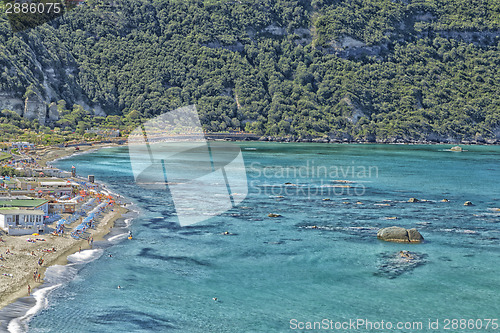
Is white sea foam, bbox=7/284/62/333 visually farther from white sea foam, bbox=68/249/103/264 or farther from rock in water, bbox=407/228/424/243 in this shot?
rock in water, bbox=407/228/424/243

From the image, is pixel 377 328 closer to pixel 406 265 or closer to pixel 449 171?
pixel 406 265

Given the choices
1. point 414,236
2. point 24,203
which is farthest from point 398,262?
point 24,203

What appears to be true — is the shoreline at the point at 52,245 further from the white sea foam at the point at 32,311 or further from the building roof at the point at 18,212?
the building roof at the point at 18,212

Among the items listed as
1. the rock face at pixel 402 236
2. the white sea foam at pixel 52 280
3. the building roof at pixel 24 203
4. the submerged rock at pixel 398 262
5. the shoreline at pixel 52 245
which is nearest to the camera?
the white sea foam at pixel 52 280

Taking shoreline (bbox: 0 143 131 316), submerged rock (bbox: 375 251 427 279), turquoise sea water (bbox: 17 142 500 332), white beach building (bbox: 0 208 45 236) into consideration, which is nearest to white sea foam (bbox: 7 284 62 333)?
shoreline (bbox: 0 143 131 316)

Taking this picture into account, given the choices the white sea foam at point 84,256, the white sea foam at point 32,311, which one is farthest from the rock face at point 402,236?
the white sea foam at point 32,311

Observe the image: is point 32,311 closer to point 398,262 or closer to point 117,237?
point 117,237

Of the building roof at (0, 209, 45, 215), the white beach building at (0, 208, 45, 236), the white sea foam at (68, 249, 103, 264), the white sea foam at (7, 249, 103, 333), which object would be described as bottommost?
the white sea foam at (68, 249, 103, 264)
